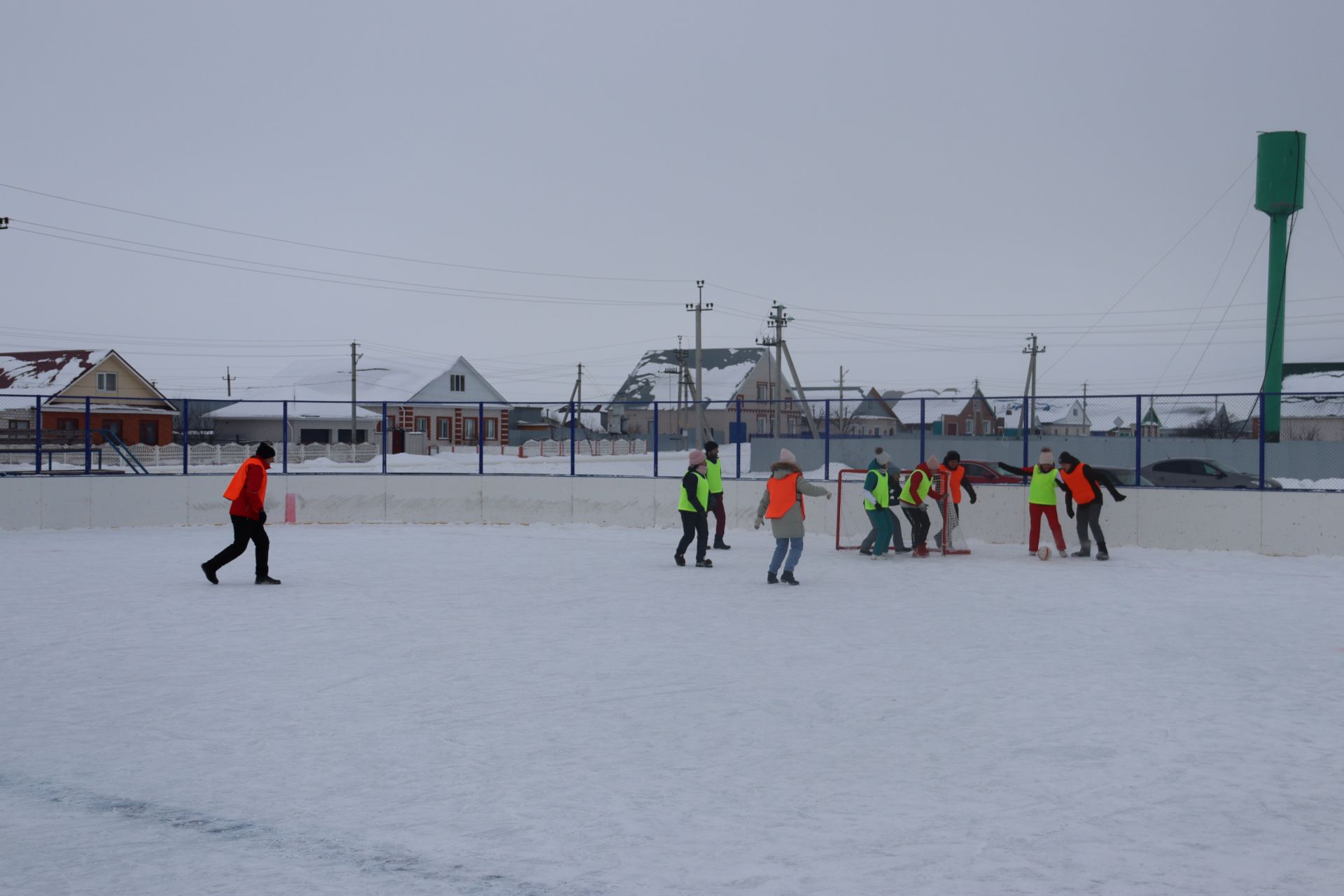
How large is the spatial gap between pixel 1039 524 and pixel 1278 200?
1749cm

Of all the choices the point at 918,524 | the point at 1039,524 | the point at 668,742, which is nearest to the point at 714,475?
the point at 918,524

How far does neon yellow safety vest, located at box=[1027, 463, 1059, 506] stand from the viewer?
15531 millimetres

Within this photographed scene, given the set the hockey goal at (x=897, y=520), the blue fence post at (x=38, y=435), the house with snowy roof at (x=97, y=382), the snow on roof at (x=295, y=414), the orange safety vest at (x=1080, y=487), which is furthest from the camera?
the snow on roof at (x=295, y=414)

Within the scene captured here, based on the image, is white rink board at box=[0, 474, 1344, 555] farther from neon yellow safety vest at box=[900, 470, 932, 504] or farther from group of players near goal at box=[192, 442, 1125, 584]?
neon yellow safety vest at box=[900, 470, 932, 504]

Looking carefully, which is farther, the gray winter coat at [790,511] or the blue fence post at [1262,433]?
the blue fence post at [1262,433]

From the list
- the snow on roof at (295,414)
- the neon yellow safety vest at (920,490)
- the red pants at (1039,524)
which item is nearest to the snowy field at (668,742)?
the neon yellow safety vest at (920,490)

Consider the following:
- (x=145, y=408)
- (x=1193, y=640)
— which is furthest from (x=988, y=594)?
(x=145, y=408)

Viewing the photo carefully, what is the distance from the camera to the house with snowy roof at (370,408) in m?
64.8

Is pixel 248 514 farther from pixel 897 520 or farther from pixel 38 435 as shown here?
pixel 38 435

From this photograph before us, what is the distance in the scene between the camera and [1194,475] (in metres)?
22.0

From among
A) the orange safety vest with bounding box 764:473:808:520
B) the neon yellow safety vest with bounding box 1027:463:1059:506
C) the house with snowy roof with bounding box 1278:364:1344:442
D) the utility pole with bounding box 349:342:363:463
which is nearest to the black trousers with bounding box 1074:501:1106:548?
the neon yellow safety vest with bounding box 1027:463:1059:506

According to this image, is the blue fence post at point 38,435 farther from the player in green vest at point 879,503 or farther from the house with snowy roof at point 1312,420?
the house with snowy roof at point 1312,420

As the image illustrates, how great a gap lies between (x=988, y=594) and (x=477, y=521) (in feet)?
38.3

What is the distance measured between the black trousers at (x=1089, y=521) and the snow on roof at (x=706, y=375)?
6001cm
